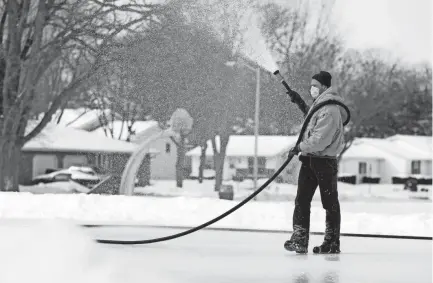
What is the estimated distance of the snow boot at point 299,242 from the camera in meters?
6.69

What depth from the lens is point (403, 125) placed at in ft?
240

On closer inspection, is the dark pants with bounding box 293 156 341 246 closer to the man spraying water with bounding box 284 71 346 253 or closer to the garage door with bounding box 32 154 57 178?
the man spraying water with bounding box 284 71 346 253

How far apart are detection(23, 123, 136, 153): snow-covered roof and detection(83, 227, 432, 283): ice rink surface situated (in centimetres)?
3425

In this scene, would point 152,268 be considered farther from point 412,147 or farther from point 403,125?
point 403,125

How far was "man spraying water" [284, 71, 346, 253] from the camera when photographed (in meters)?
6.43

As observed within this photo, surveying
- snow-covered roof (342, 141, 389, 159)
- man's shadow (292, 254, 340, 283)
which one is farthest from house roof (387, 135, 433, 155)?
man's shadow (292, 254, 340, 283)

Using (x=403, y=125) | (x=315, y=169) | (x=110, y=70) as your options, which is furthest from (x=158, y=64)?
(x=403, y=125)

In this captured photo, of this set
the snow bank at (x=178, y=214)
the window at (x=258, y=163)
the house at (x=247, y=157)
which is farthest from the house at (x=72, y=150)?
the snow bank at (x=178, y=214)

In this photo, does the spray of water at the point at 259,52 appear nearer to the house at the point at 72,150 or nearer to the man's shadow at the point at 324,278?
the man's shadow at the point at 324,278

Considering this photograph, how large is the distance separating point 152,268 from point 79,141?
39426mm

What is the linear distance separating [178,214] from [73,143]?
3328 centimetres

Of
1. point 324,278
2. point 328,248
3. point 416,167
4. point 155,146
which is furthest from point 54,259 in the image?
point 416,167

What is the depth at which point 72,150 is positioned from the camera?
4322 centimetres

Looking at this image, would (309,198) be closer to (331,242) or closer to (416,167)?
(331,242)
